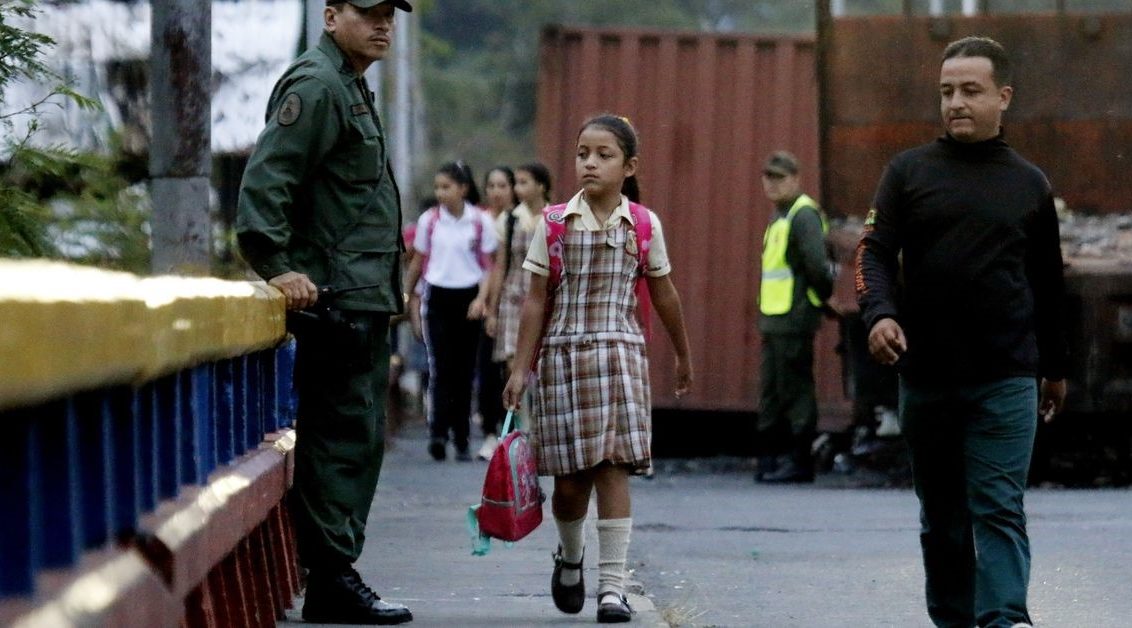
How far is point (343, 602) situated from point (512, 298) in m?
6.96

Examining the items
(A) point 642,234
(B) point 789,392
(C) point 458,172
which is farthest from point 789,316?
(A) point 642,234

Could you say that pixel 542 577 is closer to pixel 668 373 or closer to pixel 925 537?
pixel 925 537

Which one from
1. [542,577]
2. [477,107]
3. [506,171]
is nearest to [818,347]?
[506,171]

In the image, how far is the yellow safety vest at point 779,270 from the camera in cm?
1174

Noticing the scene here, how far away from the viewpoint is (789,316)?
1186 cm

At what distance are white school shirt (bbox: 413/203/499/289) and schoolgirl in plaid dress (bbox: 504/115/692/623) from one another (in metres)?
6.52

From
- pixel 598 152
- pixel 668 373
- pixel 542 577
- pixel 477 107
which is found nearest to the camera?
pixel 598 152

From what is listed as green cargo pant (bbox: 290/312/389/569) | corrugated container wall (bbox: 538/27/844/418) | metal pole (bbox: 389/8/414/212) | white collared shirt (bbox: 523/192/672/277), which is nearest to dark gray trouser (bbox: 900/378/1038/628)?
white collared shirt (bbox: 523/192/672/277)

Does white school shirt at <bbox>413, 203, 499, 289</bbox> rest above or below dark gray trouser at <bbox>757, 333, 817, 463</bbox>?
above

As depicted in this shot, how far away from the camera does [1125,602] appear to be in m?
6.69

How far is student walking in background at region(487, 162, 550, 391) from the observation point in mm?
12172

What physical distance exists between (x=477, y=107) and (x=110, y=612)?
52.9m

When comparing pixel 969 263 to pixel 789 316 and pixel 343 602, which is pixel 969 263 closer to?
pixel 343 602

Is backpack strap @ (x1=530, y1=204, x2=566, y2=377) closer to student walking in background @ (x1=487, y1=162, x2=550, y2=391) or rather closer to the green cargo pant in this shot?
the green cargo pant
